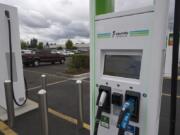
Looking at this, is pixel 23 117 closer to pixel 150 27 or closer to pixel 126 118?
pixel 126 118

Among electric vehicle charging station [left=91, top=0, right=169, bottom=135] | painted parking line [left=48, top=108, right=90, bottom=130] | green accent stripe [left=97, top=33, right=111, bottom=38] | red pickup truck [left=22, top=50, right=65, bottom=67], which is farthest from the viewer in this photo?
red pickup truck [left=22, top=50, right=65, bottom=67]

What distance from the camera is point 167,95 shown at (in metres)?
5.43

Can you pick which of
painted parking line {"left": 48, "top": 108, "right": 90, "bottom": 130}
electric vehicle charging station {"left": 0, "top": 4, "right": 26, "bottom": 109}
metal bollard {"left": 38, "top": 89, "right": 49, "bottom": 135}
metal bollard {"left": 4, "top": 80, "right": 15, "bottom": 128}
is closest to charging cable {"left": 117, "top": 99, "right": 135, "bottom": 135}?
metal bollard {"left": 38, "top": 89, "right": 49, "bottom": 135}

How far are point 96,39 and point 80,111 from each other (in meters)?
1.50

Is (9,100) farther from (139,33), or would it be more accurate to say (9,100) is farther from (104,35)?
(139,33)

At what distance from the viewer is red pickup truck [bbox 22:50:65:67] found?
47.8 ft

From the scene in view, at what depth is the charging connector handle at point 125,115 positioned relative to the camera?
1.21 metres

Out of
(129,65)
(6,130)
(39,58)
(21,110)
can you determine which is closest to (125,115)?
(129,65)

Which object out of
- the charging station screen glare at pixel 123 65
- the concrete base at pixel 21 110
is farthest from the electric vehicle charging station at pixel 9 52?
the charging station screen glare at pixel 123 65

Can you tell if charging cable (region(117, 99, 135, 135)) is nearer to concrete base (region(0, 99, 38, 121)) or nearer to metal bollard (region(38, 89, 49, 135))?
metal bollard (region(38, 89, 49, 135))

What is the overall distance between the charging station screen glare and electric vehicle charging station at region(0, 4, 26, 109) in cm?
305

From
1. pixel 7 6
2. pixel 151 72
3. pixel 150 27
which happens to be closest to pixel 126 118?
pixel 151 72

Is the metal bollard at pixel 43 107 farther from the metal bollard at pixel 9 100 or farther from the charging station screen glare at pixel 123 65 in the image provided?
the metal bollard at pixel 9 100

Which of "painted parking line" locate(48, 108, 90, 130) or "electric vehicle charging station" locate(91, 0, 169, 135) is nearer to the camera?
"electric vehicle charging station" locate(91, 0, 169, 135)
